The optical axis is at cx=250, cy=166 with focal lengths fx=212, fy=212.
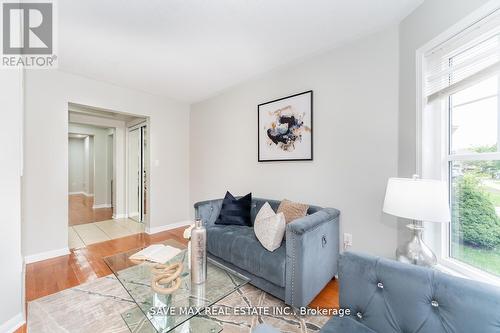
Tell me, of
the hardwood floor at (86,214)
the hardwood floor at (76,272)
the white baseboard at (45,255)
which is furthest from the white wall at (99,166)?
the white baseboard at (45,255)

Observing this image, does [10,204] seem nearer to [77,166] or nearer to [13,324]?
[13,324]

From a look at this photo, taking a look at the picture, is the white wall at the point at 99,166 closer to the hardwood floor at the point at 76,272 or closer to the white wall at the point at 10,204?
the hardwood floor at the point at 76,272

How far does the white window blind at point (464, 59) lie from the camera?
1172mm

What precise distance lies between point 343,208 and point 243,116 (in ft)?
6.43

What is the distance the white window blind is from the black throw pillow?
6.73ft

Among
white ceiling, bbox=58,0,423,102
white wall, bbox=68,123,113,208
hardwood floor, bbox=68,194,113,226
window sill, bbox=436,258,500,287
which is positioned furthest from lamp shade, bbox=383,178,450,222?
white wall, bbox=68,123,113,208

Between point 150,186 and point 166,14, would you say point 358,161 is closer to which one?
point 166,14

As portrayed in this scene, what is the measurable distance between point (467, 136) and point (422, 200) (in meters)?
0.59

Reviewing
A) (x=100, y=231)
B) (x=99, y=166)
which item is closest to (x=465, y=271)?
(x=100, y=231)

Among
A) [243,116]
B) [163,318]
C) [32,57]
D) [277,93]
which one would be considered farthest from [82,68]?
[163,318]

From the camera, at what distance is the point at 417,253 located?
1.35 metres

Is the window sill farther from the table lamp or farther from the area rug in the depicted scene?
the area rug

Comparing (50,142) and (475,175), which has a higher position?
(50,142)

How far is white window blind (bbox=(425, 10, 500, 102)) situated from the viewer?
1172mm
